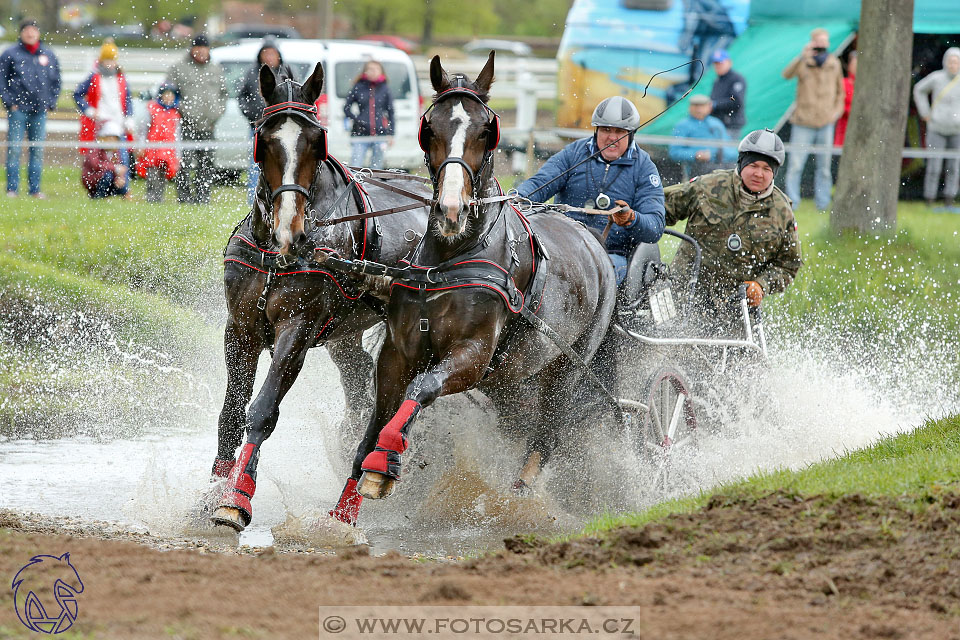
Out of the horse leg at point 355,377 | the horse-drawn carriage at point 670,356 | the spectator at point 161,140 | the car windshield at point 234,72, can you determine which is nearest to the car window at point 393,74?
the car windshield at point 234,72

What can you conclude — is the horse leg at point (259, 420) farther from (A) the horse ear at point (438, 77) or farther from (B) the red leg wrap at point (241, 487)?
(A) the horse ear at point (438, 77)

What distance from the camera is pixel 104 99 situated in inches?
538

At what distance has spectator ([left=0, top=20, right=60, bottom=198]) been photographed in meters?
12.8

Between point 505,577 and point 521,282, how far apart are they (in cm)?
189

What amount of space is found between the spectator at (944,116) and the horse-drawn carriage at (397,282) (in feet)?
35.6

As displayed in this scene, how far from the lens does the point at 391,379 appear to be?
591 cm

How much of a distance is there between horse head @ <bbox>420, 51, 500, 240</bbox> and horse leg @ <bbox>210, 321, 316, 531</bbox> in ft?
3.14

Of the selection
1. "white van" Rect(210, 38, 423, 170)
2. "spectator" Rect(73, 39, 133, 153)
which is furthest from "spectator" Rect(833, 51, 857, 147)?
"spectator" Rect(73, 39, 133, 153)

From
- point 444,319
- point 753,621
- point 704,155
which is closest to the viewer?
point 753,621

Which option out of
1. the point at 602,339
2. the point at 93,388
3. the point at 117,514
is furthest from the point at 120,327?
the point at 602,339

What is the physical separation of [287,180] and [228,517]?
5.17ft

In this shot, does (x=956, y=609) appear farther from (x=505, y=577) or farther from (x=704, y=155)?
(x=704, y=155)

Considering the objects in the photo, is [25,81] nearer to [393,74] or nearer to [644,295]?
[393,74]

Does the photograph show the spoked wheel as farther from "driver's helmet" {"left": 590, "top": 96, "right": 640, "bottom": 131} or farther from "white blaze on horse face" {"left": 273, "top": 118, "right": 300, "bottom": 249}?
"white blaze on horse face" {"left": 273, "top": 118, "right": 300, "bottom": 249}
